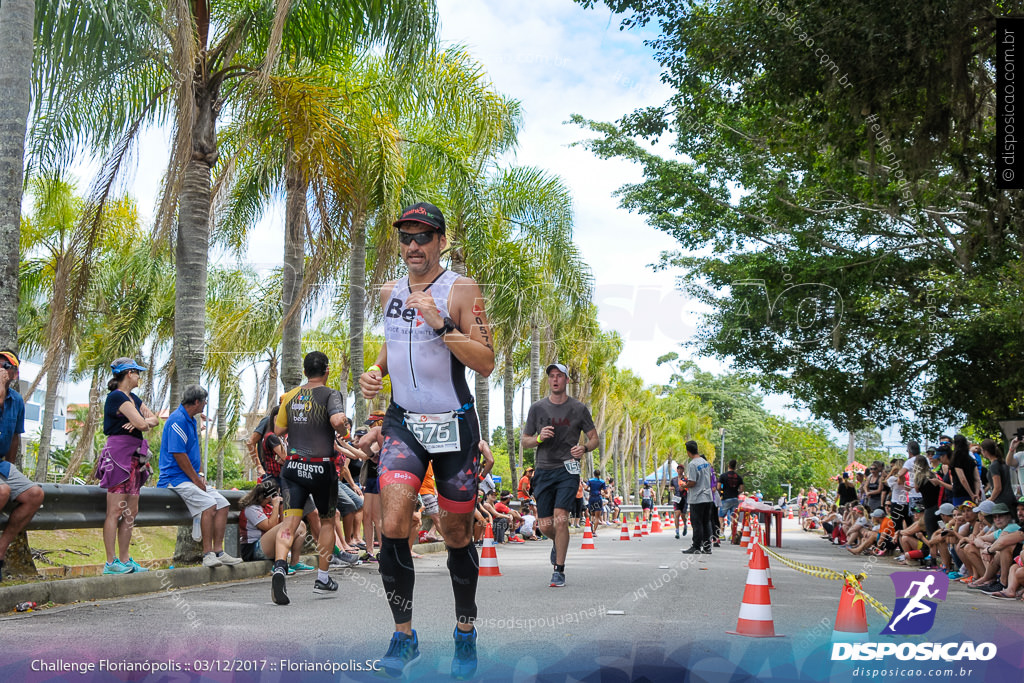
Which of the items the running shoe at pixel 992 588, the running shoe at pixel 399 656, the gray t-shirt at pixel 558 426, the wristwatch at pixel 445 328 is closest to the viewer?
the running shoe at pixel 399 656

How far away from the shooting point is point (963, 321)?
712 inches

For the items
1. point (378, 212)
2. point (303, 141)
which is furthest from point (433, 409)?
point (378, 212)

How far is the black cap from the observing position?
4809 millimetres

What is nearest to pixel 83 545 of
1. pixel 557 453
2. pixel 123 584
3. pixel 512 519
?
pixel 123 584

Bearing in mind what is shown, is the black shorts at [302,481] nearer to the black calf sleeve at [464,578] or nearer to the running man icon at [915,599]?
the black calf sleeve at [464,578]

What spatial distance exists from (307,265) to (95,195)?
3458mm

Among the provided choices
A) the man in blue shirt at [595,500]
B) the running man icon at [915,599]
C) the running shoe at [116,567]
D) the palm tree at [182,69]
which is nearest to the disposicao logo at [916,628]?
the running man icon at [915,599]

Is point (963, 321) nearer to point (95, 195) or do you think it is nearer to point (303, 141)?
point (303, 141)

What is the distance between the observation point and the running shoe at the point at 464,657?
438cm

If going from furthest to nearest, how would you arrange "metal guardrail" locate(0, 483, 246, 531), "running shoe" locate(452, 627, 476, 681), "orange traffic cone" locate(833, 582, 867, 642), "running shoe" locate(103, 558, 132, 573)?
"running shoe" locate(103, 558, 132, 573) < "metal guardrail" locate(0, 483, 246, 531) < "orange traffic cone" locate(833, 582, 867, 642) < "running shoe" locate(452, 627, 476, 681)

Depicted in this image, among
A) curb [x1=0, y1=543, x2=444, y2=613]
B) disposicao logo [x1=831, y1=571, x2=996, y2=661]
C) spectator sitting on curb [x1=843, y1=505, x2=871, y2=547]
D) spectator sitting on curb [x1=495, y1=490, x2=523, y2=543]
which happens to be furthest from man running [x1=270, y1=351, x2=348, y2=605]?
spectator sitting on curb [x1=843, y1=505, x2=871, y2=547]

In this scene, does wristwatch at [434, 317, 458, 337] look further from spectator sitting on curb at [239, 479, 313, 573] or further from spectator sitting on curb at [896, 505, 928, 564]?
spectator sitting on curb at [896, 505, 928, 564]

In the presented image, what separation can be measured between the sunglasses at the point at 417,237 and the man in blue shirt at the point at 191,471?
504 centimetres

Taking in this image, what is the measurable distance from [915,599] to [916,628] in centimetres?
25
